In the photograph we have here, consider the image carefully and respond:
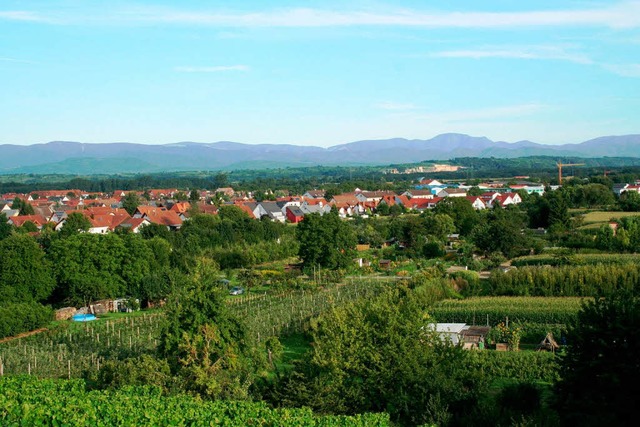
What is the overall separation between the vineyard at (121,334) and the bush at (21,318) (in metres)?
0.82

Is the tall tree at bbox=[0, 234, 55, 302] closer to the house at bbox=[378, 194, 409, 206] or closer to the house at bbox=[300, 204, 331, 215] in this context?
the house at bbox=[300, 204, 331, 215]

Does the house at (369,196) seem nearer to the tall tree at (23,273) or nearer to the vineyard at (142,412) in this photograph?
the tall tree at (23,273)

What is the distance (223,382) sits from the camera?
13.4 meters

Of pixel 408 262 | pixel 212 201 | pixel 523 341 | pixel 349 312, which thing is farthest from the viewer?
pixel 212 201

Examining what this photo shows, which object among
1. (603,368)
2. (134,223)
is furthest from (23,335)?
(134,223)

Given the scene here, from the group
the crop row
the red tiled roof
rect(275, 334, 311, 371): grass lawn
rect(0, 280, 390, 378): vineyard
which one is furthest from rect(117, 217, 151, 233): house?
the crop row

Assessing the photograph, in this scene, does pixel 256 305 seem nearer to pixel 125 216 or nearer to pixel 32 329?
pixel 32 329

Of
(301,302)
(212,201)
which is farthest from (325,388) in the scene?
(212,201)

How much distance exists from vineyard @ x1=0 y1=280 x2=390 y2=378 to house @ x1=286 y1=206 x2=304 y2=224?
112 feet

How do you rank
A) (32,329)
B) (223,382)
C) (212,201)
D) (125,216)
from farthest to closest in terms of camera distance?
1. (212,201)
2. (125,216)
3. (32,329)
4. (223,382)

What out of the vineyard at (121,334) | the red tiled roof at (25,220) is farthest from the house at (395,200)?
the vineyard at (121,334)

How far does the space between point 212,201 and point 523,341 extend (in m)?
61.7

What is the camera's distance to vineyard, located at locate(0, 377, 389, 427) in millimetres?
10086

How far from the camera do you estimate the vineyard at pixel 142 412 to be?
10.1 m
